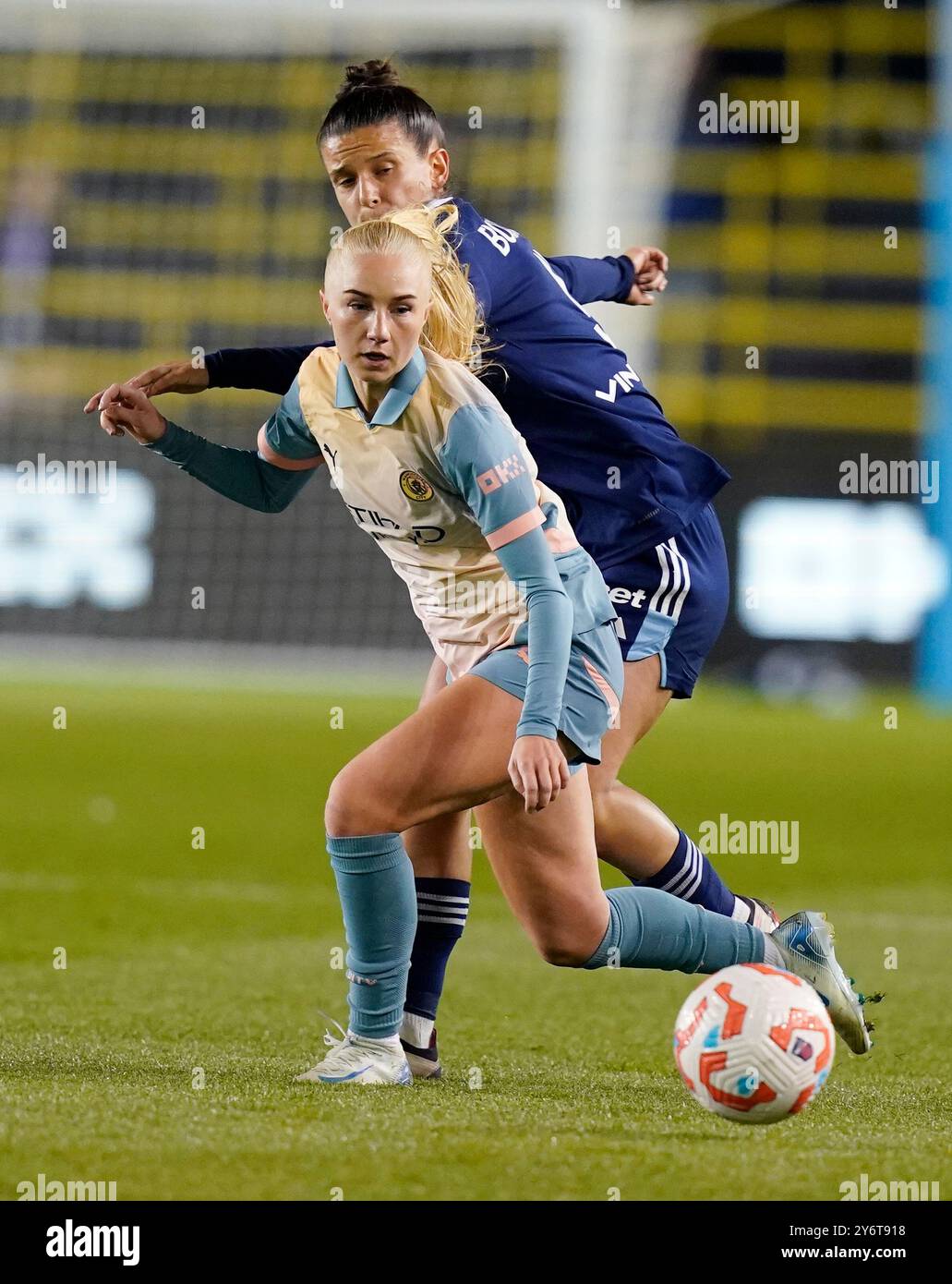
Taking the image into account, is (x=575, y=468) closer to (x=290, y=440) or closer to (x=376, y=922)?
(x=290, y=440)

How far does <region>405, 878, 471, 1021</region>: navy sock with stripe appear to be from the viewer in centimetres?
424

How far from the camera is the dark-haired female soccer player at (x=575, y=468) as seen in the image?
4.19 meters

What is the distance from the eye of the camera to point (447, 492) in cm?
373

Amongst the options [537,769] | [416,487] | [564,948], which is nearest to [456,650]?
[416,487]

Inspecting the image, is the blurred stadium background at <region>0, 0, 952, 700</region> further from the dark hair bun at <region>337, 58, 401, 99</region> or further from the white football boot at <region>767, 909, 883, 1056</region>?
the white football boot at <region>767, 909, 883, 1056</region>

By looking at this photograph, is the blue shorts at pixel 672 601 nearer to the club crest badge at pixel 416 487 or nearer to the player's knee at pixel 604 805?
the player's knee at pixel 604 805

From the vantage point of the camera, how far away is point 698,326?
62.6 feet

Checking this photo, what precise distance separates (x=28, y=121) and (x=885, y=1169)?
16446mm

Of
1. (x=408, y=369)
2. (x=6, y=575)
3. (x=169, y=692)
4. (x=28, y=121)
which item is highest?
(x=28, y=121)

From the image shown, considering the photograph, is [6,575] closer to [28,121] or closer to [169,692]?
[169,692]

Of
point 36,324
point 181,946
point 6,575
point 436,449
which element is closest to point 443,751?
point 436,449

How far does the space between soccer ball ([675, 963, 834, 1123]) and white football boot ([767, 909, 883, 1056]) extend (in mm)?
458

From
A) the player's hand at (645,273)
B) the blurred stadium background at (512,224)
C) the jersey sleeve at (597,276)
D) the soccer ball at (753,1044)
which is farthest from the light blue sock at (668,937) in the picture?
the blurred stadium background at (512,224)

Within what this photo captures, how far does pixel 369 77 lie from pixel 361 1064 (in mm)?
2155
